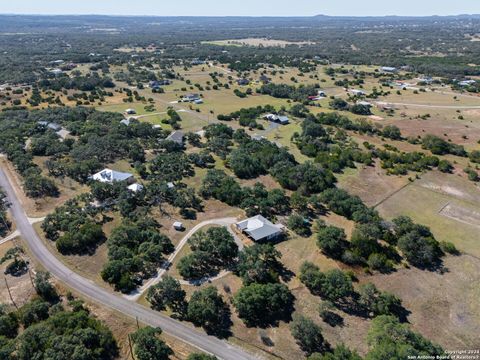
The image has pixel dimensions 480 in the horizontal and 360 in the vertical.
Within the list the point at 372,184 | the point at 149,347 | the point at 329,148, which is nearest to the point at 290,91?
the point at 329,148

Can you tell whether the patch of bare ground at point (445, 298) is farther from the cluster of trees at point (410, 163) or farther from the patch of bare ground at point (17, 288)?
the patch of bare ground at point (17, 288)

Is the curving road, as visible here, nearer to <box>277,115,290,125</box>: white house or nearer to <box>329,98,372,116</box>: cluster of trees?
<box>277,115,290,125</box>: white house

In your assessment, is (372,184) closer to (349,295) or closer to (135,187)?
(349,295)

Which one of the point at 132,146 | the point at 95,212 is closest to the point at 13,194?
the point at 95,212

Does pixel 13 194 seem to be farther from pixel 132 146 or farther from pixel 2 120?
pixel 2 120

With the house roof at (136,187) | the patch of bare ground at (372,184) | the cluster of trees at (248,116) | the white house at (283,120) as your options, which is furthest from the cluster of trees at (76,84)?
the patch of bare ground at (372,184)

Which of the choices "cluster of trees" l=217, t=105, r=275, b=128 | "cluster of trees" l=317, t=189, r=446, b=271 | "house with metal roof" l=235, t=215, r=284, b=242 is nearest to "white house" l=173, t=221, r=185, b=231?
"house with metal roof" l=235, t=215, r=284, b=242
